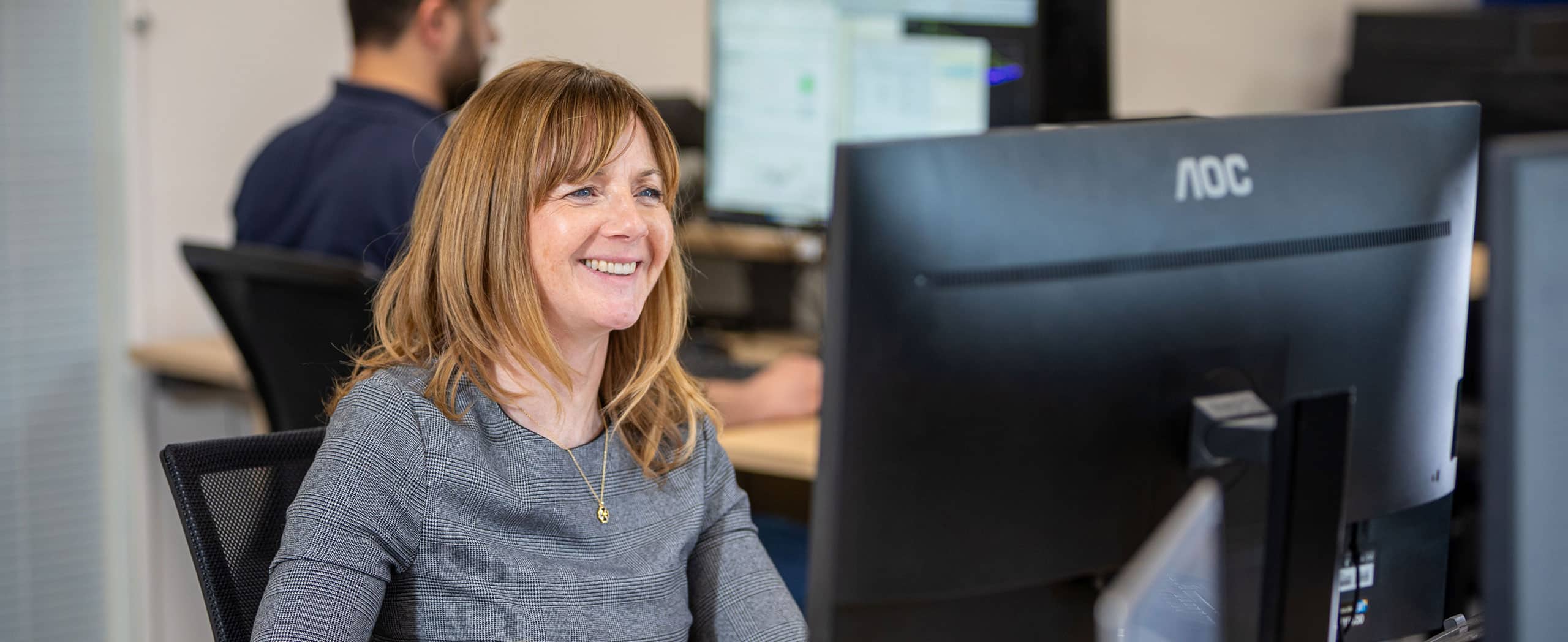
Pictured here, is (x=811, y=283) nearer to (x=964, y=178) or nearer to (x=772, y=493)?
(x=772, y=493)

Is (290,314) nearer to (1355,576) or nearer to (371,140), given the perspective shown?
(371,140)

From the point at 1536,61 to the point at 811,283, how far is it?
A: 1.80 m

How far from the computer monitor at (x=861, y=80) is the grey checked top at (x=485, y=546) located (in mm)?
945

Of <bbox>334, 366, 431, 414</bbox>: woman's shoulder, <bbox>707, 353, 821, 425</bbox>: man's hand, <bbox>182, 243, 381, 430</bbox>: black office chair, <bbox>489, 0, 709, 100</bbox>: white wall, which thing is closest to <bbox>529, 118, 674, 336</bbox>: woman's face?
<bbox>334, 366, 431, 414</bbox>: woman's shoulder

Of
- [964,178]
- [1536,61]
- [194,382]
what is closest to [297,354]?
[194,382]

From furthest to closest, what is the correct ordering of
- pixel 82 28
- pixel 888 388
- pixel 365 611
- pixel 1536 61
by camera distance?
pixel 1536 61
pixel 82 28
pixel 365 611
pixel 888 388

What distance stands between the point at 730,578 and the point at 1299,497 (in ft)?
1.60

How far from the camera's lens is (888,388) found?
0.71 meters

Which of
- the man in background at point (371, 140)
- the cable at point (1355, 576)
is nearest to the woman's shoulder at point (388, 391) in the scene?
the cable at point (1355, 576)

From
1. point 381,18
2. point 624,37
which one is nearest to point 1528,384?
point 381,18

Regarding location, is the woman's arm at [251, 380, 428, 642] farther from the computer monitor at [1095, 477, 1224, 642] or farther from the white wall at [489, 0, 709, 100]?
the white wall at [489, 0, 709, 100]

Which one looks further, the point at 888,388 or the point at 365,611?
the point at 365,611

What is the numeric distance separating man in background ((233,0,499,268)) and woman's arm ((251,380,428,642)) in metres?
0.89

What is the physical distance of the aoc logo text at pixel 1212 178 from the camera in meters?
0.78
